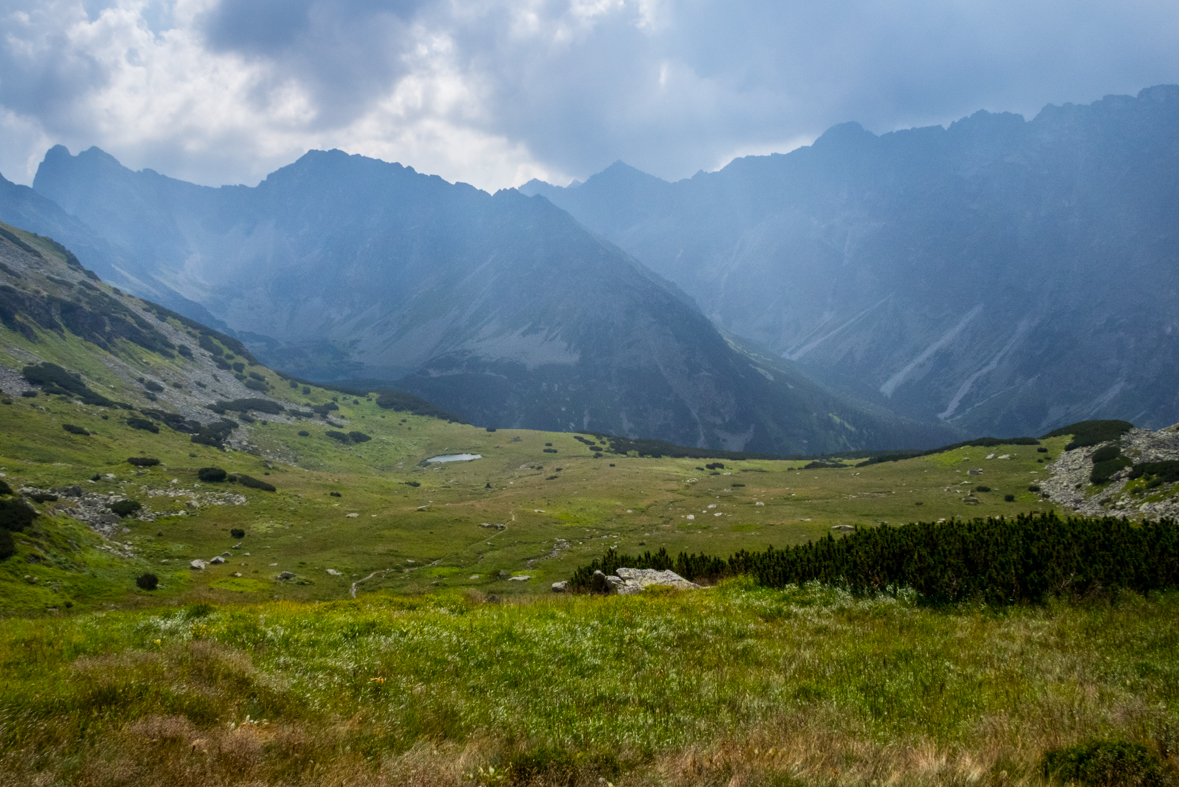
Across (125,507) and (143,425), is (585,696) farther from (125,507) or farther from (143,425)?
(143,425)

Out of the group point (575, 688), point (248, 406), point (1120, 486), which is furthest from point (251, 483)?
point (1120, 486)

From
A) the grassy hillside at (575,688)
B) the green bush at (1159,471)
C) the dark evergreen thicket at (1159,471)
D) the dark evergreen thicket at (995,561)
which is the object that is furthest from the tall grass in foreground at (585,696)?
the dark evergreen thicket at (1159,471)

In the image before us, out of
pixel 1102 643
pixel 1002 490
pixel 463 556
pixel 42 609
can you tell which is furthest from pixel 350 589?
pixel 1002 490

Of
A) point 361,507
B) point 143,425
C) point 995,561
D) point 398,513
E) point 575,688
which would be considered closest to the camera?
point 575,688

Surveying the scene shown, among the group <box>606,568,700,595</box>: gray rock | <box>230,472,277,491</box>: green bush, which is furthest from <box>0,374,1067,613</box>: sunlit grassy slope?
<box>606,568,700,595</box>: gray rock

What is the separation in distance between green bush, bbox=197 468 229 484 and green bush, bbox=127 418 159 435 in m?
35.9

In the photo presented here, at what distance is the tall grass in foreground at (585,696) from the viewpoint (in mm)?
5836

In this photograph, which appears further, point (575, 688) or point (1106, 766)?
point (575, 688)

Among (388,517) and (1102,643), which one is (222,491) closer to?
(388,517)

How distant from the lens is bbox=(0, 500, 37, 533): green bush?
34.7m

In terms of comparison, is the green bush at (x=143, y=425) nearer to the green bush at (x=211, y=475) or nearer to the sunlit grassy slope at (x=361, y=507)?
the sunlit grassy slope at (x=361, y=507)

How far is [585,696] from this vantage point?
8766 mm

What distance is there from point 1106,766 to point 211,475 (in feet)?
275

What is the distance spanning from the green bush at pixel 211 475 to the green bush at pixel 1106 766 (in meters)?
81.9
